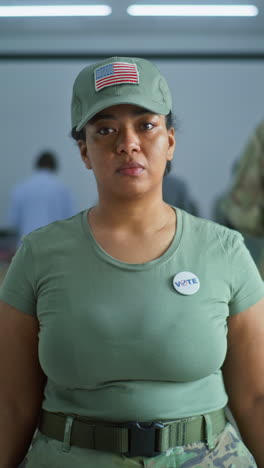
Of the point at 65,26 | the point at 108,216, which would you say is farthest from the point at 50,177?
the point at 108,216

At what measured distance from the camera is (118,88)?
1157mm

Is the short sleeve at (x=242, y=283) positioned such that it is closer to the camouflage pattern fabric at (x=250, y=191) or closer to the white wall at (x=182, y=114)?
the camouflage pattern fabric at (x=250, y=191)

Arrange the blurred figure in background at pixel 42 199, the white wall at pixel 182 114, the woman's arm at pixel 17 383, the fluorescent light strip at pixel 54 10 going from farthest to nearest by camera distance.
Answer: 1. the white wall at pixel 182 114
2. the fluorescent light strip at pixel 54 10
3. the blurred figure in background at pixel 42 199
4. the woman's arm at pixel 17 383

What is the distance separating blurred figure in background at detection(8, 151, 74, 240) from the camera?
5918 mm

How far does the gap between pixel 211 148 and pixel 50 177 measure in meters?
3.65

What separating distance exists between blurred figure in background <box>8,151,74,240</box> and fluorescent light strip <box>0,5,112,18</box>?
2.44 meters

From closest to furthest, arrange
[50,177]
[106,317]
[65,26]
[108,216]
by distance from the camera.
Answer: [106,317] < [108,216] < [50,177] < [65,26]

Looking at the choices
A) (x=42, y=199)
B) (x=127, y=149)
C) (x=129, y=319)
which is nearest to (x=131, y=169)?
(x=127, y=149)

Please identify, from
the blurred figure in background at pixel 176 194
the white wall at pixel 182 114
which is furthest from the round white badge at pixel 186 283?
the white wall at pixel 182 114

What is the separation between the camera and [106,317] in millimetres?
1110

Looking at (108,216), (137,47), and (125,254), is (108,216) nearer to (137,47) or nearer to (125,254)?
(125,254)

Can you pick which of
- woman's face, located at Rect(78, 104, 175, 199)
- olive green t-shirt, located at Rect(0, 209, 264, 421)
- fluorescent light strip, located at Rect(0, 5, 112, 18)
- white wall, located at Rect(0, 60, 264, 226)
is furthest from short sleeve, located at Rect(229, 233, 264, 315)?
white wall, located at Rect(0, 60, 264, 226)

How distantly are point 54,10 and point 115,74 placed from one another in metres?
7.01

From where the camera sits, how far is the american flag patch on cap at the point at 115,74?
3.83ft
